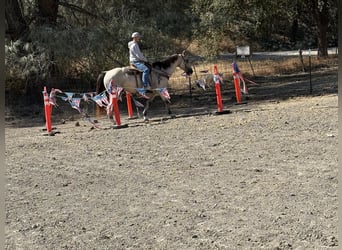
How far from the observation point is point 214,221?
5309 mm

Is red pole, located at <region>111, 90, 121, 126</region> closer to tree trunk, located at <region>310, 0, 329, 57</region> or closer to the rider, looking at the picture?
the rider

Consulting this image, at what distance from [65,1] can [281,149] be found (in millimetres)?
12707

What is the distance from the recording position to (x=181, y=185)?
683cm

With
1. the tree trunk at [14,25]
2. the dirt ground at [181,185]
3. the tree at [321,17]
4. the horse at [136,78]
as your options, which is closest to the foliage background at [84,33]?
the tree trunk at [14,25]

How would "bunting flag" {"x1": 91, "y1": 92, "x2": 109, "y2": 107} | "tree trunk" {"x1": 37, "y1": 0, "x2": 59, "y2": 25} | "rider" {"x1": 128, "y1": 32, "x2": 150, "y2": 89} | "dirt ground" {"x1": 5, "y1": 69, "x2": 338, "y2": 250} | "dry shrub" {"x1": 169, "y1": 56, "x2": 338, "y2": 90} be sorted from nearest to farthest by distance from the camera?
"dirt ground" {"x1": 5, "y1": 69, "x2": 338, "y2": 250}
"bunting flag" {"x1": 91, "y1": 92, "x2": 109, "y2": 107}
"rider" {"x1": 128, "y1": 32, "x2": 150, "y2": 89}
"tree trunk" {"x1": 37, "y1": 0, "x2": 59, "y2": 25}
"dry shrub" {"x1": 169, "y1": 56, "x2": 338, "y2": 90}

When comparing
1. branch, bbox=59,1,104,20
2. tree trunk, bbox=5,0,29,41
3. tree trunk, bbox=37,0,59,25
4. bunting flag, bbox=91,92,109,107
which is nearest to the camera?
bunting flag, bbox=91,92,109,107

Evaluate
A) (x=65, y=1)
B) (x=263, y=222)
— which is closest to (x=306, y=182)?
(x=263, y=222)

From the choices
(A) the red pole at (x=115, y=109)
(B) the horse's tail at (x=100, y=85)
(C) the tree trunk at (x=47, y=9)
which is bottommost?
(A) the red pole at (x=115, y=109)

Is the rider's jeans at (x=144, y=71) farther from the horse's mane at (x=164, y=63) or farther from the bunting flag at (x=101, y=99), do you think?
the bunting flag at (x=101, y=99)

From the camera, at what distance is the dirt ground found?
4.96 meters

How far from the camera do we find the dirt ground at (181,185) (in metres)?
4.96

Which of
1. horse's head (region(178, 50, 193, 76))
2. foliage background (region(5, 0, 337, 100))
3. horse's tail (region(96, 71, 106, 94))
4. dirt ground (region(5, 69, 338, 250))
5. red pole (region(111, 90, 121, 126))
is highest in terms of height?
foliage background (region(5, 0, 337, 100))

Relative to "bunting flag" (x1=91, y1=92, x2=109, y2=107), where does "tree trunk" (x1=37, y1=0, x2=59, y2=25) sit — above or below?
above

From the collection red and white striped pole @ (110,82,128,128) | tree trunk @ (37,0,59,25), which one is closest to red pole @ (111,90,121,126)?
red and white striped pole @ (110,82,128,128)
